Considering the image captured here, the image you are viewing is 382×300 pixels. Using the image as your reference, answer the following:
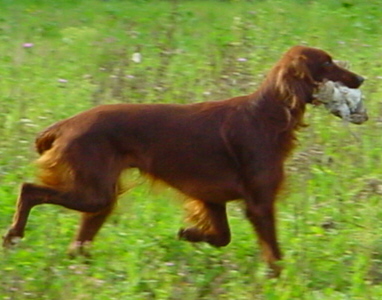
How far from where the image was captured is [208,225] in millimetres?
5605

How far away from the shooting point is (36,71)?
27.8 ft

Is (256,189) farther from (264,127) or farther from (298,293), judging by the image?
(298,293)

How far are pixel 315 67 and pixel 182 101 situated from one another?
7.32ft

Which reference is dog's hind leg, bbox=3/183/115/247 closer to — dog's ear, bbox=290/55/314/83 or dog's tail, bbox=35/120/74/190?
dog's tail, bbox=35/120/74/190

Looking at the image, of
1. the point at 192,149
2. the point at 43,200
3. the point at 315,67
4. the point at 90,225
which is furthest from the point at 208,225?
the point at 315,67

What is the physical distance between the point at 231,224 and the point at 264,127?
0.85m

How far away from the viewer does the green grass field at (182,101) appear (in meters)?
5.07

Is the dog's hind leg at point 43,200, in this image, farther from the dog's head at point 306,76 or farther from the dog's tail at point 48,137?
the dog's head at point 306,76

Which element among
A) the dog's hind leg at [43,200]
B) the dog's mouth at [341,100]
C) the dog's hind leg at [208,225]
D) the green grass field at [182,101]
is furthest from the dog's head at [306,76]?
the dog's hind leg at [43,200]

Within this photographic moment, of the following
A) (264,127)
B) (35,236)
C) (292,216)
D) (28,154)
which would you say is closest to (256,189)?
(264,127)

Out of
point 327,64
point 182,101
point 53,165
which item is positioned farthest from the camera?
point 182,101

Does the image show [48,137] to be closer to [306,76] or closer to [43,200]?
[43,200]

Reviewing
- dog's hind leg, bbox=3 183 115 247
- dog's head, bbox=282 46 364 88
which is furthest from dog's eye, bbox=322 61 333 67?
dog's hind leg, bbox=3 183 115 247

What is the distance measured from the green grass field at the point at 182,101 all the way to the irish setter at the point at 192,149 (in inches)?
8.1
